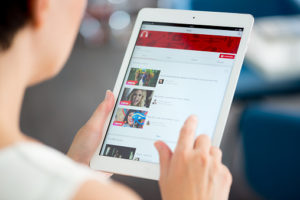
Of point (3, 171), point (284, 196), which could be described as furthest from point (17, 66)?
point (284, 196)

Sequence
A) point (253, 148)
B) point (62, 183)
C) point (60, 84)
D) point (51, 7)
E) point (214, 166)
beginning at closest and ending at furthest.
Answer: point (62, 183) < point (51, 7) < point (214, 166) < point (253, 148) < point (60, 84)

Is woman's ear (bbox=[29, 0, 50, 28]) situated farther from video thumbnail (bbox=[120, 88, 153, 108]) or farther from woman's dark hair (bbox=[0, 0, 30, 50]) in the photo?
video thumbnail (bbox=[120, 88, 153, 108])

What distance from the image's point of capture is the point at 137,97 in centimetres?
111

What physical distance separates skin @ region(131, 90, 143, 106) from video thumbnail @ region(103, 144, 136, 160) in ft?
0.39

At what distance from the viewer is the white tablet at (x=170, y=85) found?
40.8 inches

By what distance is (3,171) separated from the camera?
0.58 metres

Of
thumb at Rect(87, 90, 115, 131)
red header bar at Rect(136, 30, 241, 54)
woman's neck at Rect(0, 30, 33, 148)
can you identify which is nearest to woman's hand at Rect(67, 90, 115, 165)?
thumb at Rect(87, 90, 115, 131)

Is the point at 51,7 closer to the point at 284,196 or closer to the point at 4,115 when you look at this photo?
the point at 4,115

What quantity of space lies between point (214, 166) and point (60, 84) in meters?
2.81

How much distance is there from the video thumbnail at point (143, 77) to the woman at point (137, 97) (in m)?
0.02

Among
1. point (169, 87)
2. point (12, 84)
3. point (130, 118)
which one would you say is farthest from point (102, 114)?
point (12, 84)

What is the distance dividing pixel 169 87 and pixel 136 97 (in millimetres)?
91

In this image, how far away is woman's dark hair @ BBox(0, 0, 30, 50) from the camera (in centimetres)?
59

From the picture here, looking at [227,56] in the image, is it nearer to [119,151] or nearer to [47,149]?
[119,151]
